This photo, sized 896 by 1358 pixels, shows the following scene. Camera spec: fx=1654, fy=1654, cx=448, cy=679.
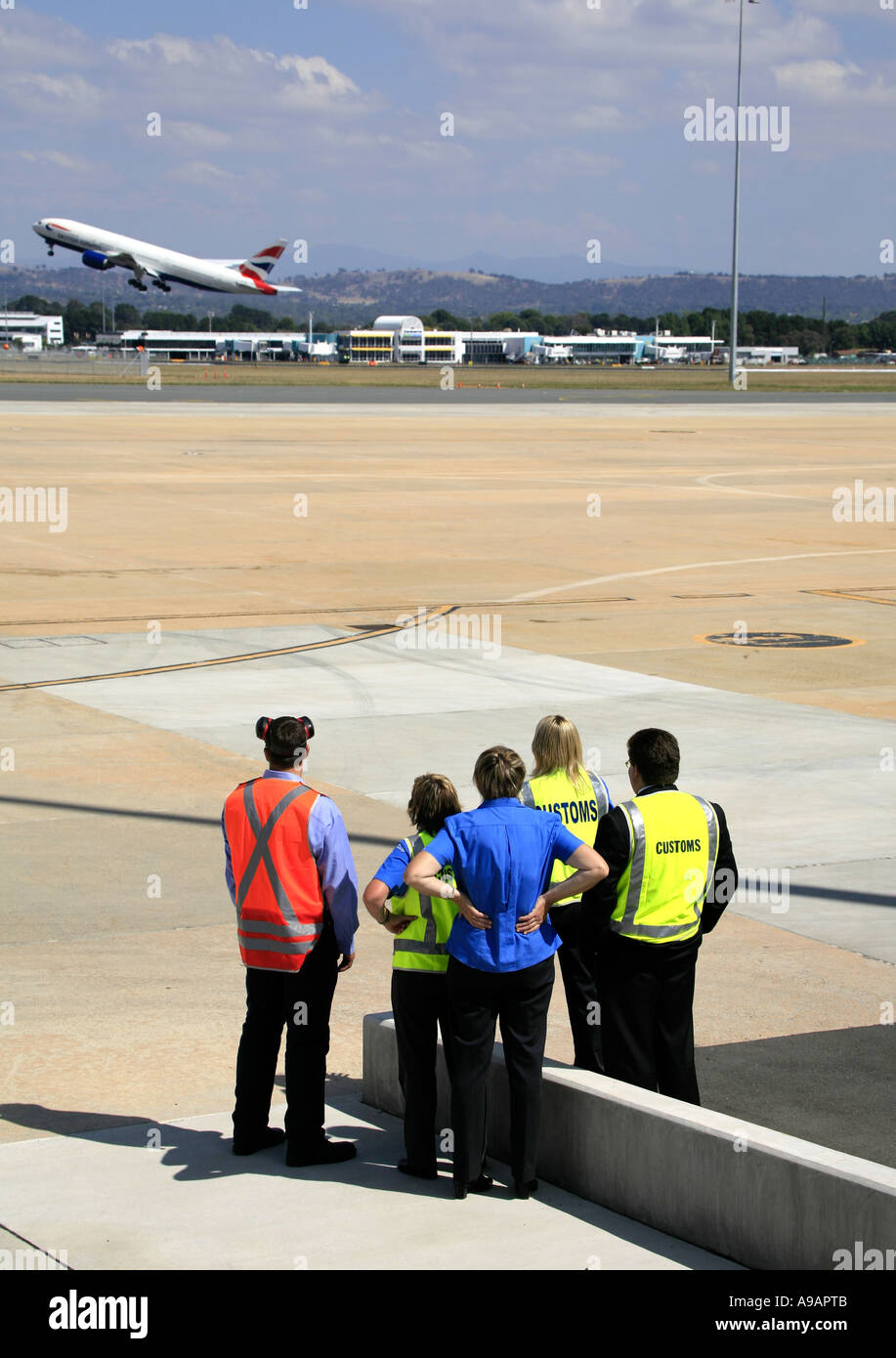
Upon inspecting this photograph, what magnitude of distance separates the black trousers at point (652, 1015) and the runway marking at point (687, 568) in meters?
18.2

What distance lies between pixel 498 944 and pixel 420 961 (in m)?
0.41

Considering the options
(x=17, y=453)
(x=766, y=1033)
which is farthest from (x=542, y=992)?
(x=17, y=453)

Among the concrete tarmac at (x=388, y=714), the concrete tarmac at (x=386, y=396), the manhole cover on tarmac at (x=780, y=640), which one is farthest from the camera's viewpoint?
the concrete tarmac at (x=386, y=396)

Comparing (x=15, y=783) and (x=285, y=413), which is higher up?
(x=285, y=413)

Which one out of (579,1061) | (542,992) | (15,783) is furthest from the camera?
(15,783)

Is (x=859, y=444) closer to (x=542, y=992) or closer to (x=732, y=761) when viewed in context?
(x=732, y=761)

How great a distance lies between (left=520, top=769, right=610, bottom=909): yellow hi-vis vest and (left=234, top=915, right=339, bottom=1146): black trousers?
51.7 inches

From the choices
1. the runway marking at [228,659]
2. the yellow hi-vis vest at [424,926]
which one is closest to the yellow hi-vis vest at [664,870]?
the yellow hi-vis vest at [424,926]

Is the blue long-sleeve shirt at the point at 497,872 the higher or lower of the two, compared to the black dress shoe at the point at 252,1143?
higher

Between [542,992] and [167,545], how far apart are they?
25.8 metres

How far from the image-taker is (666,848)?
7.34 m

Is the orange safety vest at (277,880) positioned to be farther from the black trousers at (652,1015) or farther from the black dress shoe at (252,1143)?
the black trousers at (652,1015)

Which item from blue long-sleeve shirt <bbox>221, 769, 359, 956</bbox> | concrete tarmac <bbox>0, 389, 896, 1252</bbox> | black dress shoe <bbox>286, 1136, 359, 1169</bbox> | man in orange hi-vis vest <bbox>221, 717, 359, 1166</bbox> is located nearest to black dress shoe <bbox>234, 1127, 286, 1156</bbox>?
man in orange hi-vis vest <bbox>221, 717, 359, 1166</bbox>

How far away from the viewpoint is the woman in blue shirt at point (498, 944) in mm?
6727
